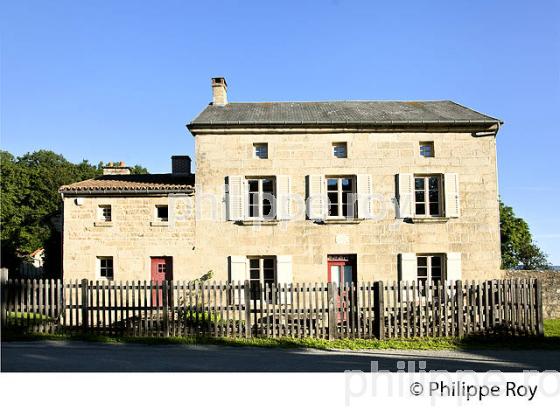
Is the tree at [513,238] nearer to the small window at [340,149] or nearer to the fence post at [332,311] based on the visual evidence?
the small window at [340,149]

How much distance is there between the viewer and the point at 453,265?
51.4 feet

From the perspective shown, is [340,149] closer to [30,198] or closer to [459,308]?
[459,308]

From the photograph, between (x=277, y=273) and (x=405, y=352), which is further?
(x=277, y=273)

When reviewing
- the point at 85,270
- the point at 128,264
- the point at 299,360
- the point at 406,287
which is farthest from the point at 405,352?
the point at 85,270

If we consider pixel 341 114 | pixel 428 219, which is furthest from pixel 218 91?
pixel 428 219

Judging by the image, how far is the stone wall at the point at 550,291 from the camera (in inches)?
625

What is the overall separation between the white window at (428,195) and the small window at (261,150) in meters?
5.46

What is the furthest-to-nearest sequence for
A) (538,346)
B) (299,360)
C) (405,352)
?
(538,346)
(405,352)
(299,360)

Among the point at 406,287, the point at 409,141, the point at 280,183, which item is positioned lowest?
the point at 406,287

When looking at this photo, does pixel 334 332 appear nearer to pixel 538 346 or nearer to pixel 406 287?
pixel 406 287

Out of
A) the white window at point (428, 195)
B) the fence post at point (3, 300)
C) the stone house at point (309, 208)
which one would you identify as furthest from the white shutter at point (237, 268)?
the fence post at point (3, 300)

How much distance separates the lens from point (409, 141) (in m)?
16.2

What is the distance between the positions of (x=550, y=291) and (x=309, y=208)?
9.01 m

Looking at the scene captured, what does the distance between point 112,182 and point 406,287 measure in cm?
1116
